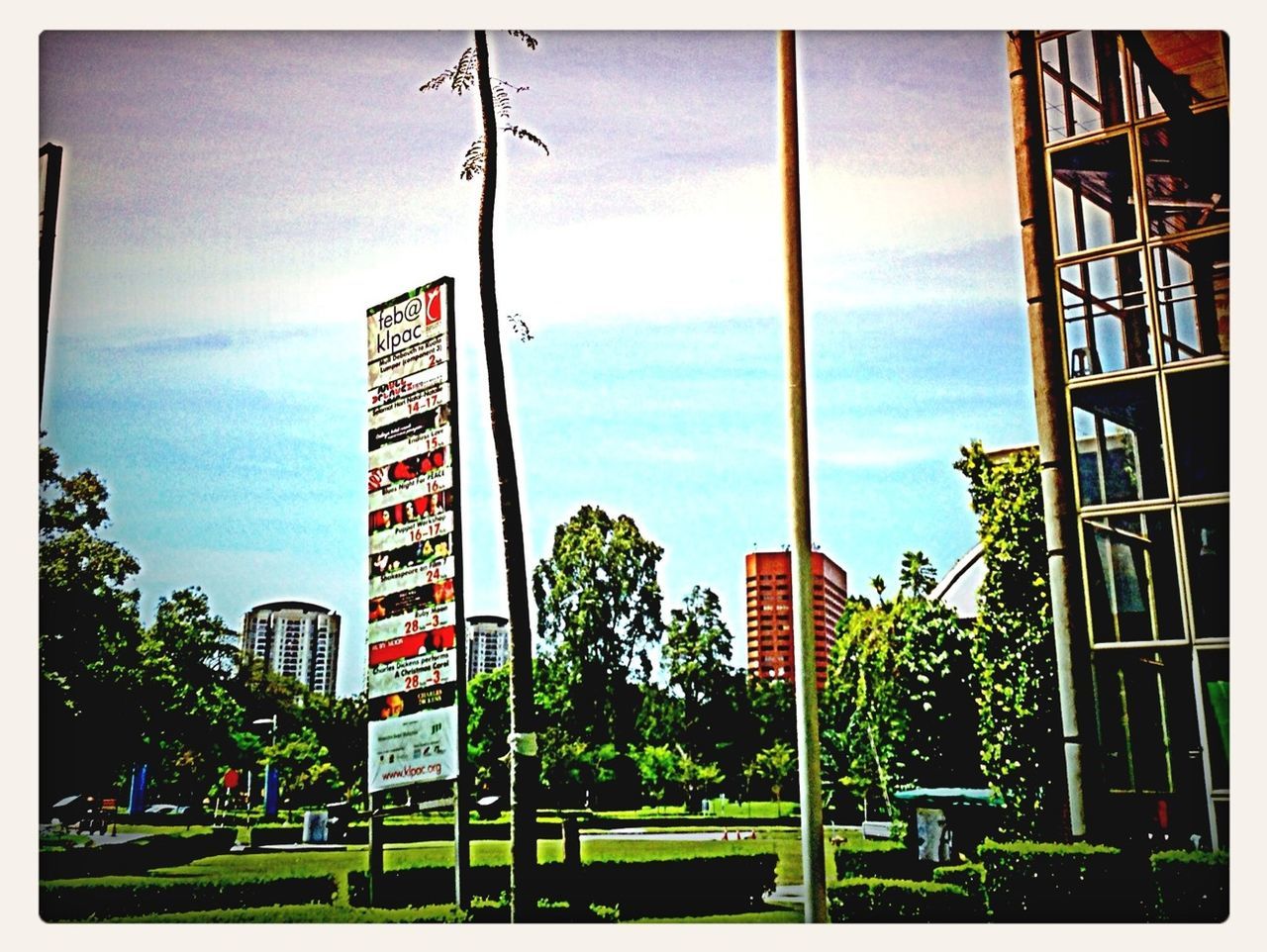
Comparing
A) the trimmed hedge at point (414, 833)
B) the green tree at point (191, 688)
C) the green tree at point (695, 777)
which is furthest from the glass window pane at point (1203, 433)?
the green tree at point (191, 688)

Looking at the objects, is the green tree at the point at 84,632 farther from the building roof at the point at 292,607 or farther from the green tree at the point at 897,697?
the green tree at the point at 897,697

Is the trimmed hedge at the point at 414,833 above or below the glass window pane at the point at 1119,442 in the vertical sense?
below

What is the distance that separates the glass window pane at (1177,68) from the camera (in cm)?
660

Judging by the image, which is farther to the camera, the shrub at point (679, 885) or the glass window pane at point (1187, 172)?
the glass window pane at point (1187, 172)

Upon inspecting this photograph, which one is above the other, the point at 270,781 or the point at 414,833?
the point at 270,781

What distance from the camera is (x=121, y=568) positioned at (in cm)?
669


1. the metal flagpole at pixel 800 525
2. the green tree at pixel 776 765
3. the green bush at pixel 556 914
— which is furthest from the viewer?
the green tree at pixel 776 765

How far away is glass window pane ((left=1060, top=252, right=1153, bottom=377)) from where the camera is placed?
6.59 metres

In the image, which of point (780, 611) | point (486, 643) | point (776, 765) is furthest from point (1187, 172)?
point (486, 643)

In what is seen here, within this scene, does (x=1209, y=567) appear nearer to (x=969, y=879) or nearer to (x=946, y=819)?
(x=946, y=819)

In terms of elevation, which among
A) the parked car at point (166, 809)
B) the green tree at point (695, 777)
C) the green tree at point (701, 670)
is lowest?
the parked car at point (166, 809)

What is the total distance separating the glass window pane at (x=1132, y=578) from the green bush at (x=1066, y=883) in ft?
3.22

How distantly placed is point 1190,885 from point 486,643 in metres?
3.36

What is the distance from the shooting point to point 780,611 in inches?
258
